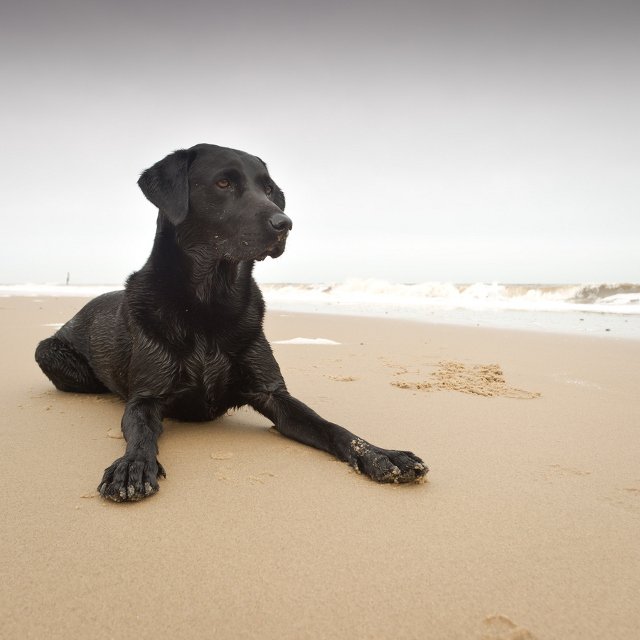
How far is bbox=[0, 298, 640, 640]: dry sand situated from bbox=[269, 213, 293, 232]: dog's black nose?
110 cm

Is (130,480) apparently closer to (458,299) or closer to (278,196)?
(278,196)

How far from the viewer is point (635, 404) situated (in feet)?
11.1

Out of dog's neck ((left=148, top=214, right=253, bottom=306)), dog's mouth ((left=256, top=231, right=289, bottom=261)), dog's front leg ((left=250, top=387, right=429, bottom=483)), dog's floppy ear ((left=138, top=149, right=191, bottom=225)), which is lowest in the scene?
dog's front leg ((left=250, top=387, right=429, bottom=483))

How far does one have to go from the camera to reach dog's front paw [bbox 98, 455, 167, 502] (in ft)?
5.39

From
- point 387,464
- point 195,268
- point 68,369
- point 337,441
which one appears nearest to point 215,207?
point 195,268

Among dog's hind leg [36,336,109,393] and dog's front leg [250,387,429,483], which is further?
dog's hind leg [36,336,109,393]

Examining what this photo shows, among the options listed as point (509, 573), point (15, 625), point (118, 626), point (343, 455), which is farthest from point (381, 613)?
point (343, 455)

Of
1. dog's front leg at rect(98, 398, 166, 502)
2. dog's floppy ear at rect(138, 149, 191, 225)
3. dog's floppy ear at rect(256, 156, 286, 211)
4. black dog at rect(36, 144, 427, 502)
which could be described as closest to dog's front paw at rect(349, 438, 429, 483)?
black dog at rect(36, 144, 427, 502)

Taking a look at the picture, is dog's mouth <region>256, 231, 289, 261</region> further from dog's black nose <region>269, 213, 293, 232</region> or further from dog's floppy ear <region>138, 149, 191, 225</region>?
dog's floppy ear <region>138, 149, 191, 225</region>

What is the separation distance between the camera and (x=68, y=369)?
3428 millimetres

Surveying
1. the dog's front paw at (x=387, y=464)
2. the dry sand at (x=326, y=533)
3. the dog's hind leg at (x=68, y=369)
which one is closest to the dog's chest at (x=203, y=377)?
the dry sand at (x=326, y=533)

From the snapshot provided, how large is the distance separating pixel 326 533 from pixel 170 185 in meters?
2.11

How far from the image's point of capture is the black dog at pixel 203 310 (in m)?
2.49

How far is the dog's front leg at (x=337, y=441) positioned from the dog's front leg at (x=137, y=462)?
56 cm
